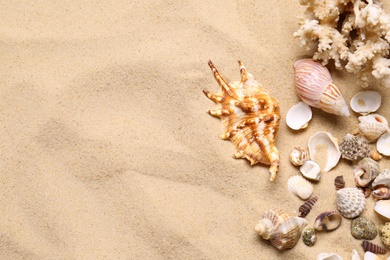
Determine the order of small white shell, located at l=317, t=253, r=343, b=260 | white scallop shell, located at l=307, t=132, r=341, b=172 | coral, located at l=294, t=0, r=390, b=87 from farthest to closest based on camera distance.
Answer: white scallop shell, located at l=307, t=132, r=341, b=172
small white shell, located at l=317, t=253, r=343, b=260
coral, located at l=294, t=0, r=390, b=87

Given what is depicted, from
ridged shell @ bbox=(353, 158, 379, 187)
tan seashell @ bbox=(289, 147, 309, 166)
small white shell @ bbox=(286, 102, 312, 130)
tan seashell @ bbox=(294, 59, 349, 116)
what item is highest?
tan seashell @ bbox=(294, 59, 349, 116)

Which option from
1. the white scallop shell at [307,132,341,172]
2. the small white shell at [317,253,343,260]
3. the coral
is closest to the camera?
the coral

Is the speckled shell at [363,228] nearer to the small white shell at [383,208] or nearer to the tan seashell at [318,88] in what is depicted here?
the small white shell at [383,208]

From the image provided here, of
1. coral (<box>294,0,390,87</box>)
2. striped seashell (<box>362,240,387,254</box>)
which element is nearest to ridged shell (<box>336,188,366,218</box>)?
striped seashell (<box>362,240,387,254</box>)

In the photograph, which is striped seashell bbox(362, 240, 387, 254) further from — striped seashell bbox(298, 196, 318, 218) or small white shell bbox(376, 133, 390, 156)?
small white shell bbox(376, 133, 390, 156)

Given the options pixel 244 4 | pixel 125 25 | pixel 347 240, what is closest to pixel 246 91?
pixel 244 4

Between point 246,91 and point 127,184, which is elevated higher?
point 246,91

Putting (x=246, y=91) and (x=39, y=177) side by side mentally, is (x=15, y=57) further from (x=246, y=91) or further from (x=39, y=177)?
(x=246, y=91)
